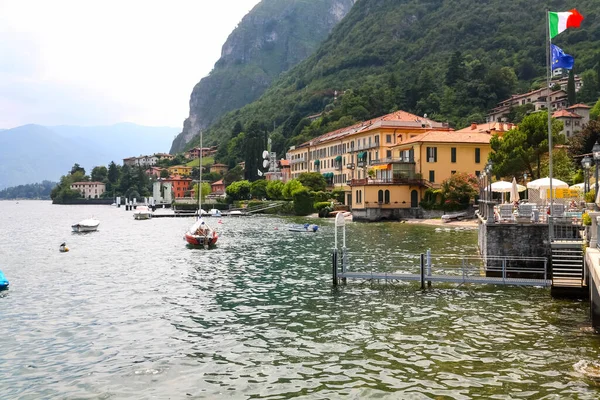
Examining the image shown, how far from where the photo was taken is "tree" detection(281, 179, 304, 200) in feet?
336

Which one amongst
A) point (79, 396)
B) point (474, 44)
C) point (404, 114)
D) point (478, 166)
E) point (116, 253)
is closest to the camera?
point (79, 396)

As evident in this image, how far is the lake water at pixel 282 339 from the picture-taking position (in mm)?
14117

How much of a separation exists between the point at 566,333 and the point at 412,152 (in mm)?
62728

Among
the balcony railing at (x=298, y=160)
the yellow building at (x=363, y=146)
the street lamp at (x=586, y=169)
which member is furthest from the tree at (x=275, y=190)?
the street lamp at (x=586, y=169)

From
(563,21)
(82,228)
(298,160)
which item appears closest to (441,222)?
(563,21)

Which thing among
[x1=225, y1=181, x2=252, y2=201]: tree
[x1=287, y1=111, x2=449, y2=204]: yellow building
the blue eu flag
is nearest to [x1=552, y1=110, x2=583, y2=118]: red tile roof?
[x1=287, y1=111, x2=449, y2=204]: yellow building

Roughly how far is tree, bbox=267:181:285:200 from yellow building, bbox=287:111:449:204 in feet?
29.9

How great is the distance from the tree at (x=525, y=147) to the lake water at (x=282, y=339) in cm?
3426

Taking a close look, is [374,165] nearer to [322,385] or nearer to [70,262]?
[70,262]

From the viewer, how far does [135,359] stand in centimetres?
1656

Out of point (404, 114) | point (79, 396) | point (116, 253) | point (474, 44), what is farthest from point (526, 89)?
point (79, 396)

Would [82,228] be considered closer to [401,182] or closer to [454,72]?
[401,182]

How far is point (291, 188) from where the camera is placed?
107438 millimetres

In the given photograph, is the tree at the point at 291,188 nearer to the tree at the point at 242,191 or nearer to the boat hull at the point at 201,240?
the tree at the point at 242,191
